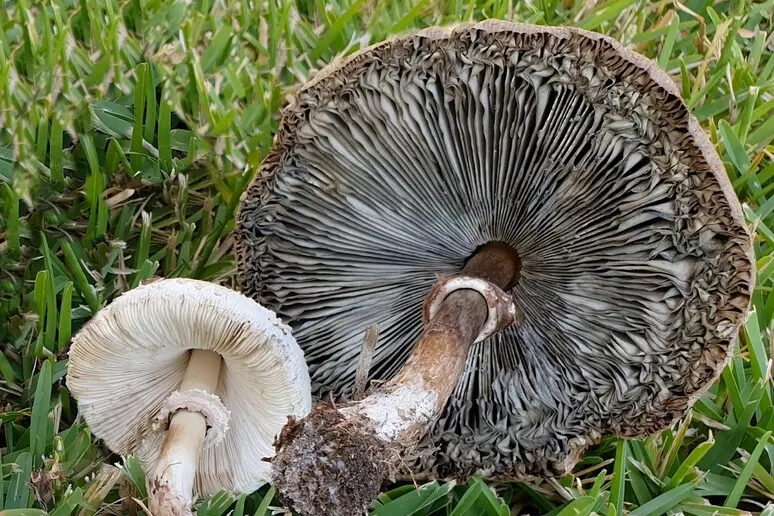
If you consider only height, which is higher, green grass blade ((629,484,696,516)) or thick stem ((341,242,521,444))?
thick stem ((341,242,521,444))

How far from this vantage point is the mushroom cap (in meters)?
1.72

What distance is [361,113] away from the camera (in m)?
1.92

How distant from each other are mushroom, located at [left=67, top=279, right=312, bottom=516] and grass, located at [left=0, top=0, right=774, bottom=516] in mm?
104

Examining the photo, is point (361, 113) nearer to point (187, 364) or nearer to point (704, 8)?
point (187, 364)

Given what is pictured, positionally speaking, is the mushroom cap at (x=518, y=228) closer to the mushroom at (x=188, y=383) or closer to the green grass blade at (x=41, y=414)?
the mushroom at (x=188, y=383)

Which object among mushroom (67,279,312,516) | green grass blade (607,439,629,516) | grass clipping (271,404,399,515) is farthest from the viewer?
green grass blade (607,439,629,516)

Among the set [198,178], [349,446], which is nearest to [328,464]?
[349,446]

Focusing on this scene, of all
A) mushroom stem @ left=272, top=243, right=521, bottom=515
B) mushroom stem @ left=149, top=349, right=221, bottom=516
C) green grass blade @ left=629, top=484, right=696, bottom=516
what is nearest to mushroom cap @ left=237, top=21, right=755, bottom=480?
green grass blade @ left=629, top=484, right=696, bottom=516

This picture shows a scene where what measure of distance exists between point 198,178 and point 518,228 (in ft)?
4.07

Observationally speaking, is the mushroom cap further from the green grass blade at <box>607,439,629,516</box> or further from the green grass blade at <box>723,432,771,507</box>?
the green grass blade at <box>723,432,771,507</box>

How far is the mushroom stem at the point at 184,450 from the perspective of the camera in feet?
5.99

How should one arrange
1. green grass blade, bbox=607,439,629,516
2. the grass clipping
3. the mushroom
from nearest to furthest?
the grass clipping < the mushroom < green grass blade, bbox=607,439,629,516

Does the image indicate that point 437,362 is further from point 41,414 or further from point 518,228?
point 41,414

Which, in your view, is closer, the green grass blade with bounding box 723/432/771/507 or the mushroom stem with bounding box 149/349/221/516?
the mushroom stem with bounding box 149/349/221/516
